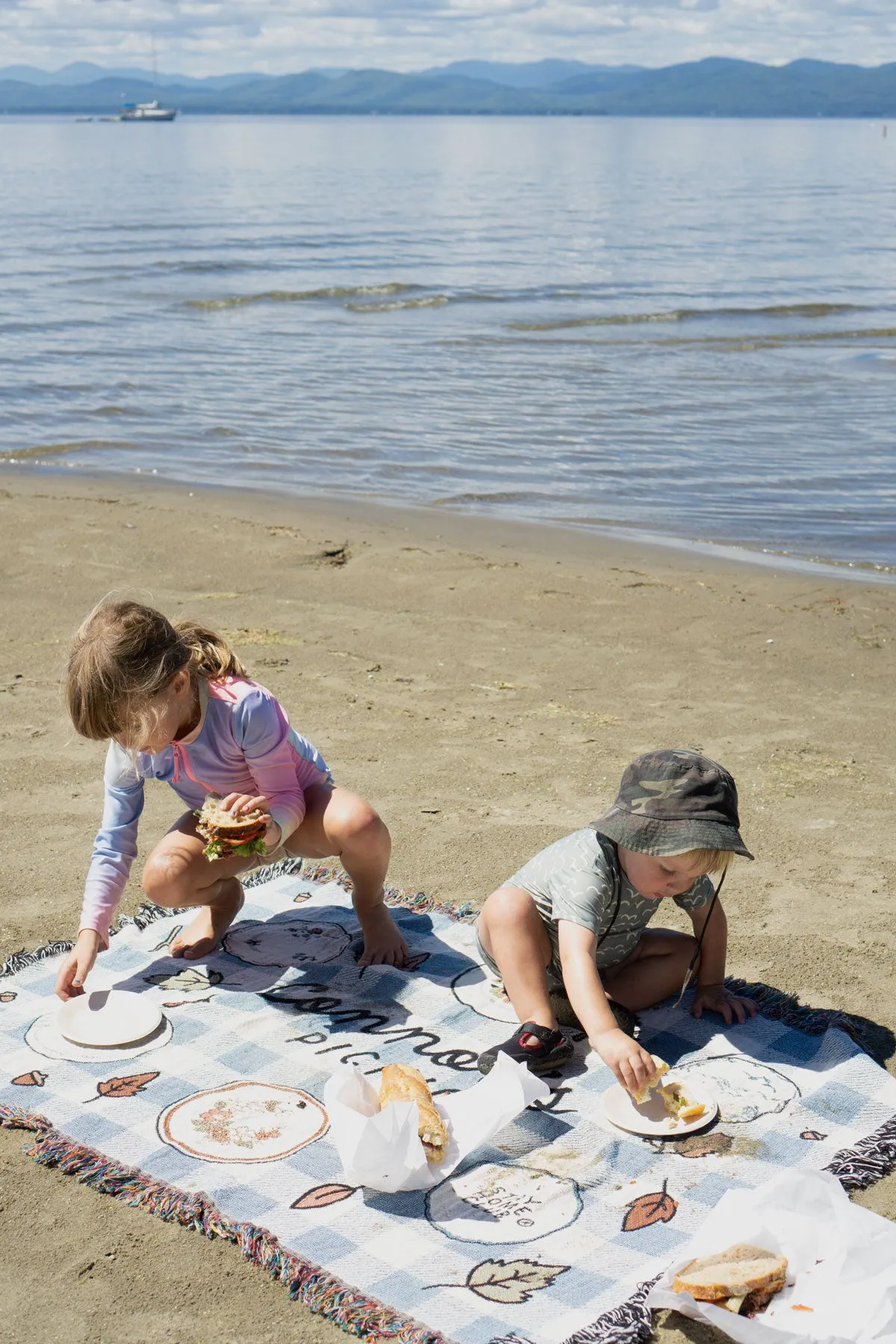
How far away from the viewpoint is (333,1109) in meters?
2.96

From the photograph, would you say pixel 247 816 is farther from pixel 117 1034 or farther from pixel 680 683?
pixel 680 683

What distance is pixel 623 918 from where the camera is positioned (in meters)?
3.53

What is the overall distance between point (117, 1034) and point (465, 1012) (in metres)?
0.94

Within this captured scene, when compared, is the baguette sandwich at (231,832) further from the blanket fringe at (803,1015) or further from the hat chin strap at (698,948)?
the blanket fringe at (803,1015)

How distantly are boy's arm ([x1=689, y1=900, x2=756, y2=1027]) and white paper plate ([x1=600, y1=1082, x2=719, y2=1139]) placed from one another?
0.42m

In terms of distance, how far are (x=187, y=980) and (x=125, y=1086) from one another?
1.90ft

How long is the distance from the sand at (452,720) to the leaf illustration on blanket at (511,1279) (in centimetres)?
25

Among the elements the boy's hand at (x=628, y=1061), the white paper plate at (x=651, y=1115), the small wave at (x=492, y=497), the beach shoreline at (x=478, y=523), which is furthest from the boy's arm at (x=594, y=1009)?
the small wave at (x=492, y=497)

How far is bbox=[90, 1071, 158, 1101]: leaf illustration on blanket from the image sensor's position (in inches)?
129

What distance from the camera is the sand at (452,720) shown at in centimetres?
279

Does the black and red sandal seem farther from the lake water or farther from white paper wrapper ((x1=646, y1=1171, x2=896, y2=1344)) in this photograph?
the lake water

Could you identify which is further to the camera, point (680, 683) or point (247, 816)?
point (680, 683)

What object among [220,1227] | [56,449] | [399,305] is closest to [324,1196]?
[220,1227]

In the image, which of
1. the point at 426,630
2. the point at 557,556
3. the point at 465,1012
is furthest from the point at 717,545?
the point at 465,1012
